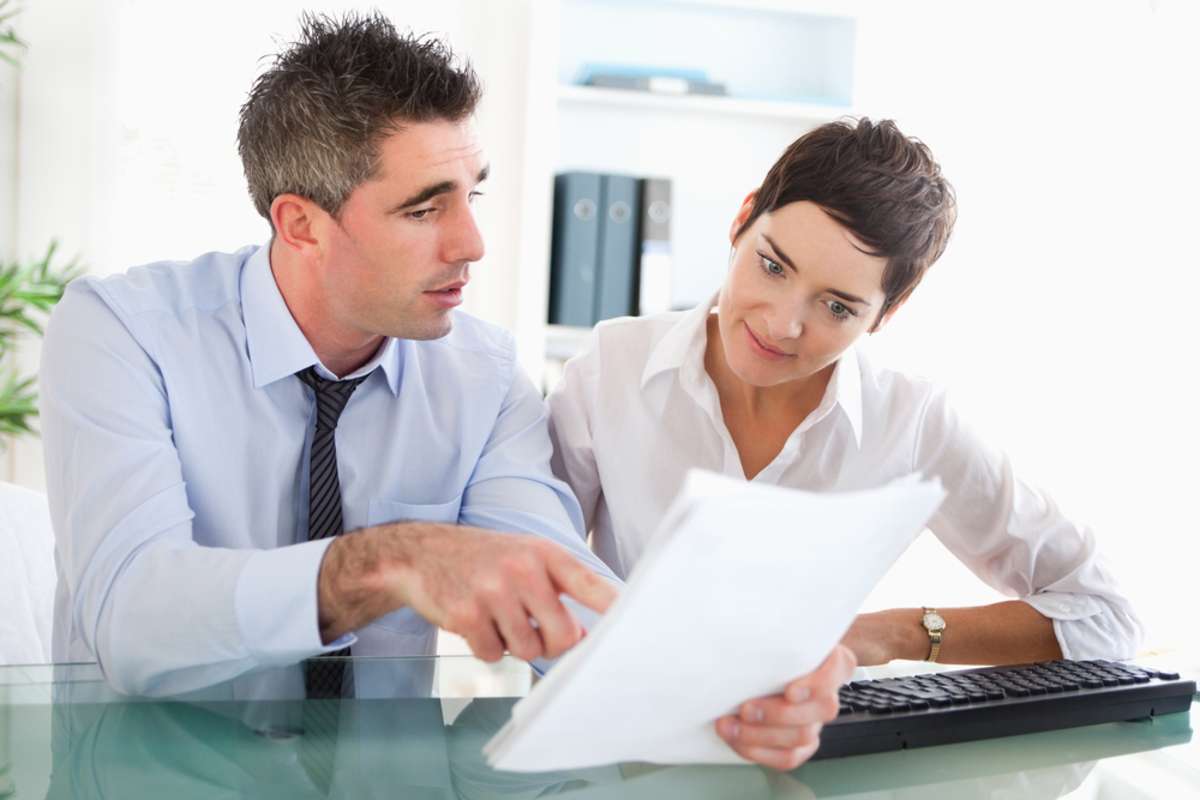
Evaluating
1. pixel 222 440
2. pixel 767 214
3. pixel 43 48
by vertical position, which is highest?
pixel 43 48

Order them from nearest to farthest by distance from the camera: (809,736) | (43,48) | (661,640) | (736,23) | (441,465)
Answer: (661,640) < (809,736) < (441,465) < (43,48) < (736,23)

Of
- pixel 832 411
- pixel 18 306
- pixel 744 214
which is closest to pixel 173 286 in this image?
pixel 744 214

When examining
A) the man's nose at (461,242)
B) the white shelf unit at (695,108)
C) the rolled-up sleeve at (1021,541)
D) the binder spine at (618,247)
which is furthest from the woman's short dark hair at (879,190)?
the white shelf unit at (695,108)

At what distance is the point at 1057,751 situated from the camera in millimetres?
999

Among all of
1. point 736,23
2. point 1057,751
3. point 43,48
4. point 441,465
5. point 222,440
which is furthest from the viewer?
point 736,23

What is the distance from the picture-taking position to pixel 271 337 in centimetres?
141

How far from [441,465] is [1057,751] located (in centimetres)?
77

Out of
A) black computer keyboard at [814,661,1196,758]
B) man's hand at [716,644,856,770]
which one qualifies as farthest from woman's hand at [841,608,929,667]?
man's hand at [716,644,856,770]

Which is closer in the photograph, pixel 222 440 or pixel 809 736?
pixel 809 736

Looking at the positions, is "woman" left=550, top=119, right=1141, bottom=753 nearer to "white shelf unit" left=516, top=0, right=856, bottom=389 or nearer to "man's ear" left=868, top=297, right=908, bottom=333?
"man's ear" left=868, top=297, right=908, bottom=333

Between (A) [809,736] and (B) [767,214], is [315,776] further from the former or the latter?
(B) [767,214]

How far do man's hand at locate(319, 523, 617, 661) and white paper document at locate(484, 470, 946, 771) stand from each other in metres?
0.10

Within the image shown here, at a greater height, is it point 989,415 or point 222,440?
point 222,440

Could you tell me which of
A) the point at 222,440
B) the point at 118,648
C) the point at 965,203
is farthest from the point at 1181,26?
the point at 118,648
